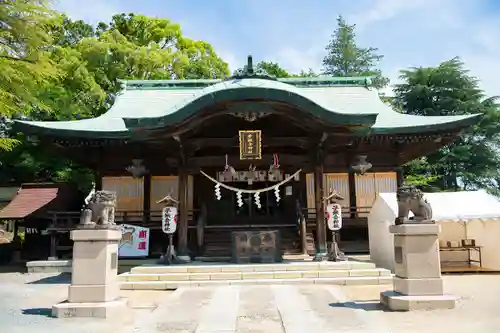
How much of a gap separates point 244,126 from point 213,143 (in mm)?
1376

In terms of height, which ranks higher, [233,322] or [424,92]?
[424,92]

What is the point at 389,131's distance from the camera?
1309cm

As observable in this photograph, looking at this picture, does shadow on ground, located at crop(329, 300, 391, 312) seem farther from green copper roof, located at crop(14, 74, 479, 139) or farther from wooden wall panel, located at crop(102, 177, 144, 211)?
wooden wall panel, located at crop(102, 177, 144, 211)

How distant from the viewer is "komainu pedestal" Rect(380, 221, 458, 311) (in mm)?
6496

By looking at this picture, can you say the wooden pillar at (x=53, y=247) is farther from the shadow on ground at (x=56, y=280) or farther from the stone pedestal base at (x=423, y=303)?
the stone pedestal base at (x=423, y=303)

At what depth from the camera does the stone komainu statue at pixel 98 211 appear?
22.7ft

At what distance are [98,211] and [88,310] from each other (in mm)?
1576

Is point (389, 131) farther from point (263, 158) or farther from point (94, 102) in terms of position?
point (94, 102)

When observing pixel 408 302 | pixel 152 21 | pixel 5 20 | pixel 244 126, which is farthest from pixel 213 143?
pixel 152 21

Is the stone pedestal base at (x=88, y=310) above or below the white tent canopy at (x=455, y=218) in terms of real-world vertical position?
below

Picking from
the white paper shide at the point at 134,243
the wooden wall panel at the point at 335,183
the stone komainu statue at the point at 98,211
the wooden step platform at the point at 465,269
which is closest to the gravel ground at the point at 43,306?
the stone komainu statue at the point at 98,211

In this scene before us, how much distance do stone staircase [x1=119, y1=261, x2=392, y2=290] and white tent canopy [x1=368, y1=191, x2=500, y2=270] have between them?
4.20 feet

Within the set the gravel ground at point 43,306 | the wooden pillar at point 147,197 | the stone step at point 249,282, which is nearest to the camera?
the gravel ground at point 43,306

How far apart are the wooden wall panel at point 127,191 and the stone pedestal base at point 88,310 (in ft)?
28.1
